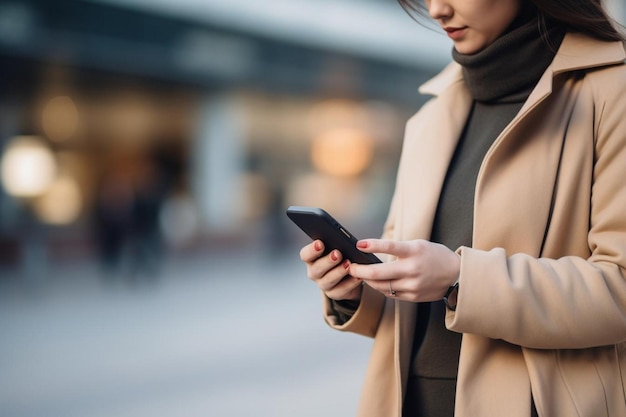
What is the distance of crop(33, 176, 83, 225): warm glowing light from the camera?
16828 mm

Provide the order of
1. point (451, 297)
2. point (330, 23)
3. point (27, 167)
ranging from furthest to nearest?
1. point (330, 23)
2. point (27, 167)
3. point (451, 297)

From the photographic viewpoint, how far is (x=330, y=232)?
161cm

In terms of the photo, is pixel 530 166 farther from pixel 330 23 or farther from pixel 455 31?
pixel 330 23

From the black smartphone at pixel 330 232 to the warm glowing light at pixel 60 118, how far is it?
1661 cm

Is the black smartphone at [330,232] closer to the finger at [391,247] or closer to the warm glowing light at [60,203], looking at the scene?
the finger at [391,247]

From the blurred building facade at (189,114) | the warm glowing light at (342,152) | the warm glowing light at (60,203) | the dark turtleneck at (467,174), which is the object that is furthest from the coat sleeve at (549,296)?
the warm glowing light at (342,152)

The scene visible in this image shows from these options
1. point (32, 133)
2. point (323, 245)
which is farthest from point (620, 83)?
point (32, 133)

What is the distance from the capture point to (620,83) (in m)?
1.62

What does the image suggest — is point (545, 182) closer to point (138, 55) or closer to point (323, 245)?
point (323, 245)

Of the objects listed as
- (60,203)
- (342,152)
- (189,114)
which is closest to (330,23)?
(189,114)

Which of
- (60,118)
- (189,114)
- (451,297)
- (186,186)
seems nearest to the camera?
(451,297)

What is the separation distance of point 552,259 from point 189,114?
18.5 meters

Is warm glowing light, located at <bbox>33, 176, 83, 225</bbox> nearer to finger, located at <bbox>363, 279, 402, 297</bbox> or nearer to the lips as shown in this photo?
the lips

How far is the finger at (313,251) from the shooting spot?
1680 mm
